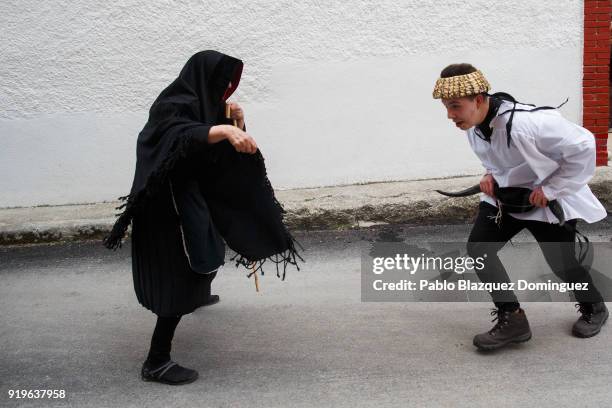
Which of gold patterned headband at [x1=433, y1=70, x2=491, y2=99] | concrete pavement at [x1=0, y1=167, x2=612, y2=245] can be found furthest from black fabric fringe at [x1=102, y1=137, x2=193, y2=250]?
concrete pavement at [x1=0, y1=167, x2=612, y2=245]

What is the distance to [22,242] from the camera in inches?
229

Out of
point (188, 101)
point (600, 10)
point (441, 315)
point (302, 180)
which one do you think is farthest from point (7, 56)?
point (600, 10)

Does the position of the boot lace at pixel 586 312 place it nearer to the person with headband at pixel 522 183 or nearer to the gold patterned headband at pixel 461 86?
the person with headband at pixel 522 183

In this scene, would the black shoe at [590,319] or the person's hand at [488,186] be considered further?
the black shoe at [590,319]

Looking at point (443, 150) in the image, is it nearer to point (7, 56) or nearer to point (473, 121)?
point (473, 121)

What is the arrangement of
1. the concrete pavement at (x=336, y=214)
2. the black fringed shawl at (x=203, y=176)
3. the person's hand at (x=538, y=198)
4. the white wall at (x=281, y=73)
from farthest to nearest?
1. the white wall at (x=281, y=73)
2. the concrete pavement at (x=336, y=214)
3. the person's hand at (x=538, y=198)
4. the black fringed shawl at (x=203, y=176)

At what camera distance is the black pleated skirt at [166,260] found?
3.29 meters

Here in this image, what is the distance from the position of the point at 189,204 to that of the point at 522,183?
169cm

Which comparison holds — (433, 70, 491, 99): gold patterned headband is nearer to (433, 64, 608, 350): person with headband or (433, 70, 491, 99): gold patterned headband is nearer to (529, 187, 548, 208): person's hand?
(433, 64, 608, 350): person with headband

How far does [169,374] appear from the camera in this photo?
135 inches

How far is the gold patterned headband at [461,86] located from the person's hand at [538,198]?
1.87ft

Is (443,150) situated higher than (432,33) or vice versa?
(432,33)

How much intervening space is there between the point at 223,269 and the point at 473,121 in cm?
251

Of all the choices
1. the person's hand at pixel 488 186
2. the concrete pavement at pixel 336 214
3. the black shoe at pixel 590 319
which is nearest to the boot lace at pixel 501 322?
the black shoe at pixel 590 319
